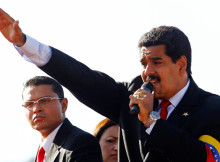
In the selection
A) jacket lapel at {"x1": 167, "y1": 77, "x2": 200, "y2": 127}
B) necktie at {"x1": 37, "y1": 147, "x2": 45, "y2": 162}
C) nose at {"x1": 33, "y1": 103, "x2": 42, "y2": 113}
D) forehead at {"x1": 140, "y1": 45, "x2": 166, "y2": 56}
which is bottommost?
necktie at {"x1": 37, "y1": 147, "x2": 45, "y2": 162}

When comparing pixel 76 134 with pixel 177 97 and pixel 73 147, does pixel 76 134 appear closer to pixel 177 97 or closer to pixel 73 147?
pixel 73 147

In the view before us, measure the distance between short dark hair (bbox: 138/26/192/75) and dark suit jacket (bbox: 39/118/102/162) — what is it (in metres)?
1.51

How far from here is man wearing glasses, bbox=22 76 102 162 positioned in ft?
20.0

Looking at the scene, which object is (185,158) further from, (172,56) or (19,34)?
(19,34)

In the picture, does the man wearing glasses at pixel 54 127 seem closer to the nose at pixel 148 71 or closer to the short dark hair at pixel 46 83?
the short dark hair at pixel 46 83

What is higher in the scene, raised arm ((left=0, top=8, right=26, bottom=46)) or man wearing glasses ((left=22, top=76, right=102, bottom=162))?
raised arm ((left=0, top=8, right=26, bottom=46))

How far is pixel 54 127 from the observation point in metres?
6.54

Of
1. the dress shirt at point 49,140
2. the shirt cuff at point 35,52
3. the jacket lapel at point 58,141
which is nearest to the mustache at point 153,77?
the shirt cuff at point 35,52

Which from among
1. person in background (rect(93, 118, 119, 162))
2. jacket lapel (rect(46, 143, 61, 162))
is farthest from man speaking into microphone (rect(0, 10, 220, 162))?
person in background (rect(93, 118, 119, 162))

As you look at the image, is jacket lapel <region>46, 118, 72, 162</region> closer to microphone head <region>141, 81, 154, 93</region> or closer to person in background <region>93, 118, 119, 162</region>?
person in background <region>93, 118, 119, 162</region>

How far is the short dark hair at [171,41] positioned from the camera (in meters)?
5.09

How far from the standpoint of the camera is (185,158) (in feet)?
14.6

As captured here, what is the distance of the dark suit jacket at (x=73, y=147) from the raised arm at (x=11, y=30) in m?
1.79

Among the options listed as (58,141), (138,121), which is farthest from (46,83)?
(138,121)
